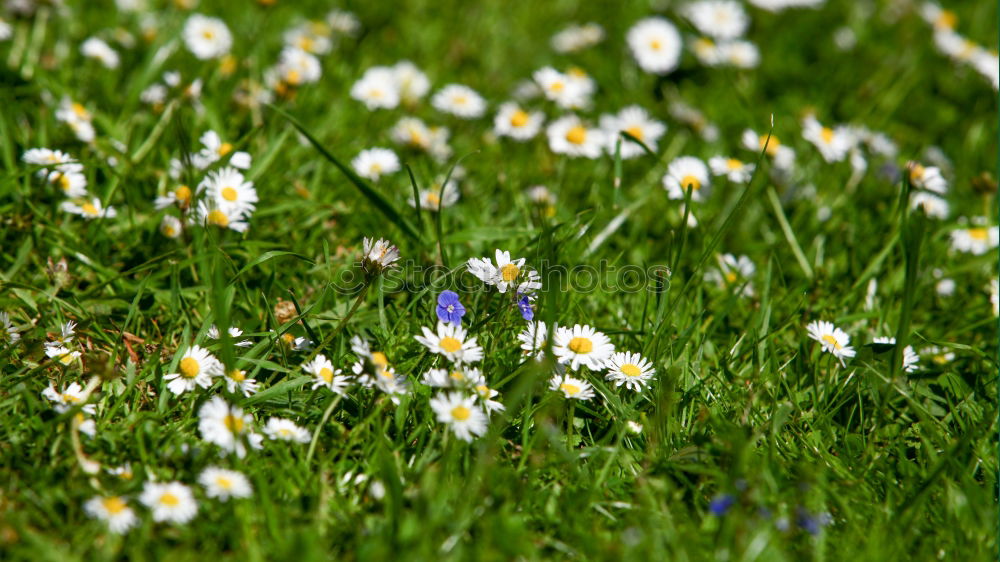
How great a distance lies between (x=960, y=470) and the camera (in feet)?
6.21

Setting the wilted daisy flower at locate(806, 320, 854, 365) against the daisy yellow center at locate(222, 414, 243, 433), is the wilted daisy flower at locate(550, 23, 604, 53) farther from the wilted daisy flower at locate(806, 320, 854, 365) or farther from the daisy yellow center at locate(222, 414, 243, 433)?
the daisy yellow center at locate(222, 414, 243, 433)

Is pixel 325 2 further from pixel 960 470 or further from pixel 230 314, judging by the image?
pixel 960 470

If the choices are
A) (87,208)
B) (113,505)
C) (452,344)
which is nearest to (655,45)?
(452,344)

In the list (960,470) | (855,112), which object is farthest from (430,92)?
(960,470)

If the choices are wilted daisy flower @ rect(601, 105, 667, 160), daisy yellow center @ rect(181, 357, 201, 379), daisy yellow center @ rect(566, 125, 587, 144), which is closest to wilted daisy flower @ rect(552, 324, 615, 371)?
daisy yellow center @ rect(181, 357, 201, 379)

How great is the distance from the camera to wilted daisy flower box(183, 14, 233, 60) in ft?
10.9

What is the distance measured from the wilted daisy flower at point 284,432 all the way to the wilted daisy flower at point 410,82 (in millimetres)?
1850

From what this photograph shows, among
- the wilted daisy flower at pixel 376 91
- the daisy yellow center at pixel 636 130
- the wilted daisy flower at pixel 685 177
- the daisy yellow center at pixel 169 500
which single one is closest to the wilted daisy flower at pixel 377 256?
the daisy yellow center at pixel 169 500

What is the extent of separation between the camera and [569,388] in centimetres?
203

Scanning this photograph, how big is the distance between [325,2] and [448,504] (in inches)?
116

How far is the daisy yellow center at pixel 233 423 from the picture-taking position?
1771 mm

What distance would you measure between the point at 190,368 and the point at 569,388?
2.92ft

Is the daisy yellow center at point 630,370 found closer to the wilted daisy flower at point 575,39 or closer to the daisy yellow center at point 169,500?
the daisy yellow center at point 169,500

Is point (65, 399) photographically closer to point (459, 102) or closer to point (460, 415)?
point (460, 415)
